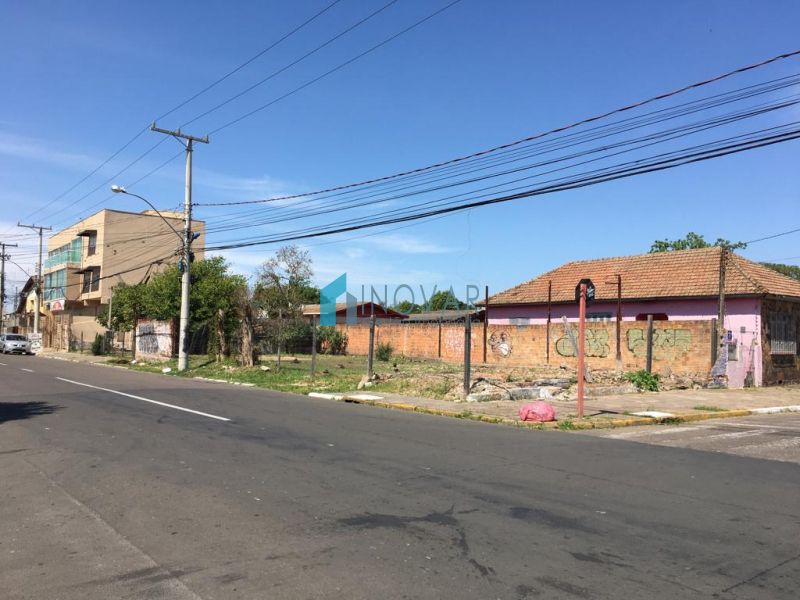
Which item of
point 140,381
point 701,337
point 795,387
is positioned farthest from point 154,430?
point 795,387

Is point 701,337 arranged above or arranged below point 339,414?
above

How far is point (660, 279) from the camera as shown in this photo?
31.8 meters

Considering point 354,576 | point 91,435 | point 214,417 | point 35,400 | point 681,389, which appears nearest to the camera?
point 354,576

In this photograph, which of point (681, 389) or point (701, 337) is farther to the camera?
point (701, 337)

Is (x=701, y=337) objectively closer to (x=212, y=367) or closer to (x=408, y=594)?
(x=212, y=367)

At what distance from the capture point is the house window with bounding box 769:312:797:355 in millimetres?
26656

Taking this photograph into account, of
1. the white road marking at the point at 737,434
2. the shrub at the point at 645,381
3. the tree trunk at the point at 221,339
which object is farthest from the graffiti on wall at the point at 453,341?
the white road marking at the point at 737,434

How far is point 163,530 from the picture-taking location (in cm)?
577

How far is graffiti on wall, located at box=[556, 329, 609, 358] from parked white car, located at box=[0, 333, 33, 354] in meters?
40.5

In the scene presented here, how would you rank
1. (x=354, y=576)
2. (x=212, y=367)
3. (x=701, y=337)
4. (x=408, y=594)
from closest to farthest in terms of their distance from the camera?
(x=408, y=594)
(x=354, y=576)
(x=701, y=337)
(x=212, y=367)

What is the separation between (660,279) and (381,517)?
29.0m

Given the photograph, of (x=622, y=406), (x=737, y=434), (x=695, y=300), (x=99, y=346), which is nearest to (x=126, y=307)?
(x=99, y=346)

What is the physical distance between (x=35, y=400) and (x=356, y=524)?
1323 centimetres

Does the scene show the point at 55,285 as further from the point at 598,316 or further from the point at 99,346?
the point at 598,316
